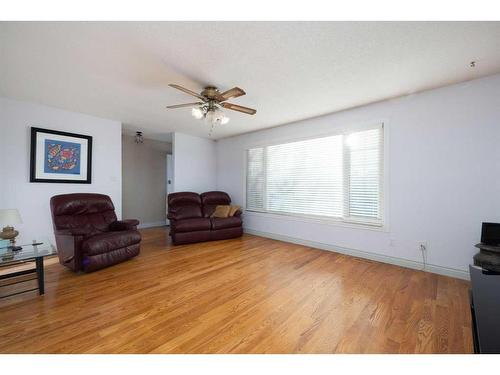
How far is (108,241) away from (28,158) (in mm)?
2054

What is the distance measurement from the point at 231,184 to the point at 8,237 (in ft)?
13.0

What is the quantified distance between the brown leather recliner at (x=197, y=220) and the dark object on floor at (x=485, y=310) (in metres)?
3.67

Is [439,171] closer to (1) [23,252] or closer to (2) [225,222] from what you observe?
(2) [225,222]

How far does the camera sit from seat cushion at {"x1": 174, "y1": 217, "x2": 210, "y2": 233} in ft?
12.8

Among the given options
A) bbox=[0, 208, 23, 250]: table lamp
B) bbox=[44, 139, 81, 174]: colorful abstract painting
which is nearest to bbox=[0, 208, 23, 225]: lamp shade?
bbox=[0, 208, 23, 250]: table lamp

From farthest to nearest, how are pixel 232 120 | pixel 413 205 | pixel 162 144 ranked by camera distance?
pixel 162 144 < pixel 232 120 < pixel 413 205

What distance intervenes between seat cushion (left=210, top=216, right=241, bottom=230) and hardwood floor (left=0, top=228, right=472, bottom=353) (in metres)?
1.32

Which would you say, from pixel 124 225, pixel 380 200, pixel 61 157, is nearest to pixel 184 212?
pixel 124 225

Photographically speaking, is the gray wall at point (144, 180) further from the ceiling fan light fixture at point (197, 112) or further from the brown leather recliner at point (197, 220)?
the ceiling fan light fixture at point (197, 112)

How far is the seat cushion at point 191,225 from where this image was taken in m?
3.92

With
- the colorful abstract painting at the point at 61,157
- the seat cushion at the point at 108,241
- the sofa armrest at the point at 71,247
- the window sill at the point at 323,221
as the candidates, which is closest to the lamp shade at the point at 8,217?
the sofa armrest at the point at 71,247
